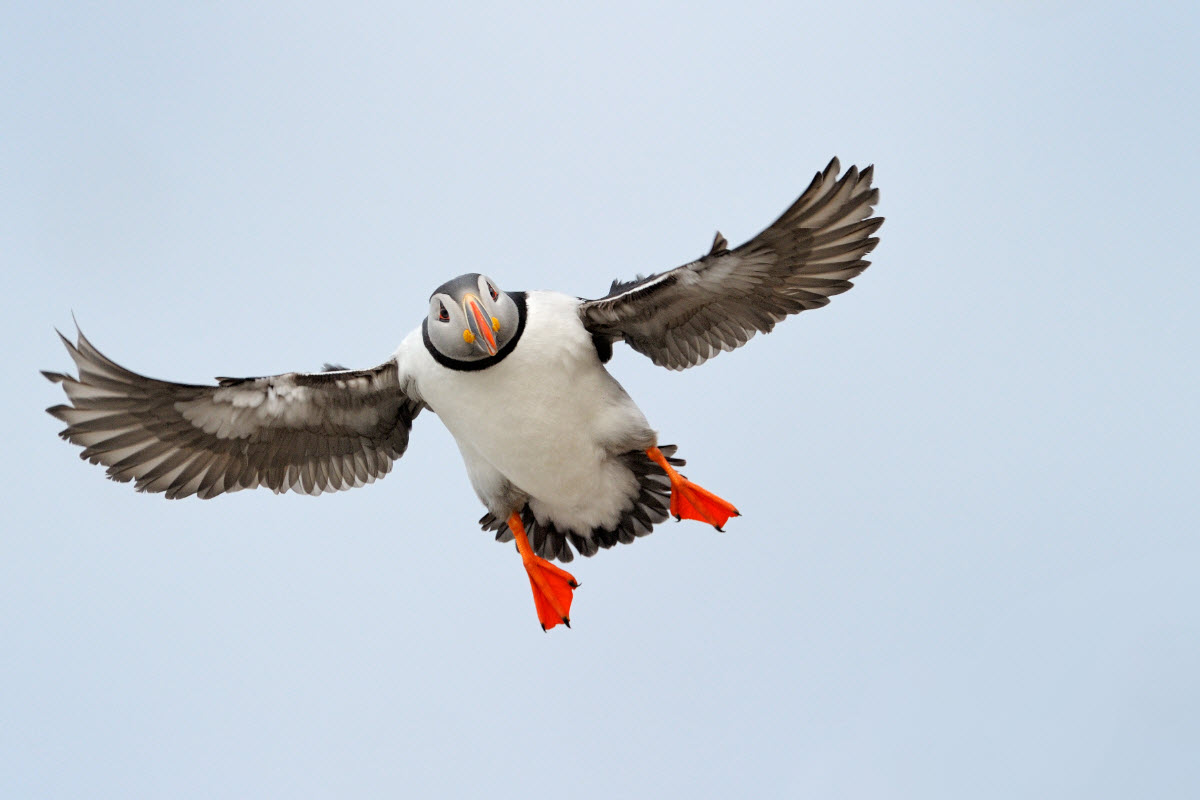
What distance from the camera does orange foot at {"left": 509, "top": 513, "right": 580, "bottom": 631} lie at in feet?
34.0

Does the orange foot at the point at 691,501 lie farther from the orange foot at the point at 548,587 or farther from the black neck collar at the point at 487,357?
the black neck collar at the point at 487,357

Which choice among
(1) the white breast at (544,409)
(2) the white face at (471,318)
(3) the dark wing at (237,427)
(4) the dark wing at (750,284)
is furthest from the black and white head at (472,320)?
(3) the dark wing at (237,427)

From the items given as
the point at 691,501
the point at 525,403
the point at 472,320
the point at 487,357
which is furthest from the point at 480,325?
the point at 691,501

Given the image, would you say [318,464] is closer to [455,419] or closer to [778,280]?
[455,419]

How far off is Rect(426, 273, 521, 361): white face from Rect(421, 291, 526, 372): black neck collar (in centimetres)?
3

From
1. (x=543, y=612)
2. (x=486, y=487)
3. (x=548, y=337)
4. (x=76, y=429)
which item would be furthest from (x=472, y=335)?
(x=76, y=429)

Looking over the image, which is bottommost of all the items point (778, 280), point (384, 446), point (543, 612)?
point (543, 612)

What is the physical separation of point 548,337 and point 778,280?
1527mm

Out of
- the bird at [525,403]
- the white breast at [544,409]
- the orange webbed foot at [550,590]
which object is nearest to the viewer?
the bird at [525,403]

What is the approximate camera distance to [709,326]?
9.97 metres

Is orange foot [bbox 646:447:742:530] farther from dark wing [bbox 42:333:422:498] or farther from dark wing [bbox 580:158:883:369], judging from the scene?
dark wing [bbox 42:333:422:498]

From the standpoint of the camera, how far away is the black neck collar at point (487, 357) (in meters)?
9.52

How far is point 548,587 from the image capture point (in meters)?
10.5

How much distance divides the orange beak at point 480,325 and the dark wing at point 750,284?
0.92 meters
